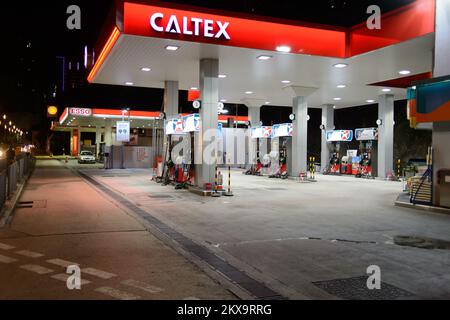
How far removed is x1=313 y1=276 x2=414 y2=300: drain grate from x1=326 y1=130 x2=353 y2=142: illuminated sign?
2408 cm

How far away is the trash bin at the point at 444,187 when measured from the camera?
12008 millimetres

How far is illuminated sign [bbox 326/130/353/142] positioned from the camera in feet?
95.3

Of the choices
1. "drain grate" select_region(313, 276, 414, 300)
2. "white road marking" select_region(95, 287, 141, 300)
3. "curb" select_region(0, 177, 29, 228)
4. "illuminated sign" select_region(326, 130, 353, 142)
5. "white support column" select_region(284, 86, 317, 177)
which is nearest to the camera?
"white road marking" select_region(95, 287, 141, 300)

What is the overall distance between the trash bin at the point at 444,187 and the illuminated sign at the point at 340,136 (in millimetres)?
16820

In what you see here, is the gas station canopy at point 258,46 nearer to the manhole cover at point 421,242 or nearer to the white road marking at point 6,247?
the manhole cover at point 421,242

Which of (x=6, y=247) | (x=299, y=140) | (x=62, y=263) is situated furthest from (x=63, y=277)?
(x=299, y=140)

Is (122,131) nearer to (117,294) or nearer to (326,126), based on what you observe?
(326,126)

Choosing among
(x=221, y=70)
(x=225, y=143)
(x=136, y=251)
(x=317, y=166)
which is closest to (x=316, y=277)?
(x=136, y=251)

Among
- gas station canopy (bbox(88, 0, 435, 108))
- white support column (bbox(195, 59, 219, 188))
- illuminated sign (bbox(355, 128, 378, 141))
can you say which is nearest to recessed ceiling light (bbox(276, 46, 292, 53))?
gas station canopy (bbox(88, 0, 435, 108))

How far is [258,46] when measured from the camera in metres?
14.0

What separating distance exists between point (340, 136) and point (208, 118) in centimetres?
1612

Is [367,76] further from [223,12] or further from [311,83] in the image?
[223,12]

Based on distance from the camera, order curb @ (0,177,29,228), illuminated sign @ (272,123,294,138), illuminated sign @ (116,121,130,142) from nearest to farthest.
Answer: curb @ (0,177,29,228)
illuminated sign @ (272,123,294,138)
illuminated sign @ (116,121,130,142)

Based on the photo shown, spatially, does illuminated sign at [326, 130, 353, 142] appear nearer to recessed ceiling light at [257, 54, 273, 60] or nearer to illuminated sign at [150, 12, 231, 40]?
recessed ceiling light at [257, 54, 273, 60]
